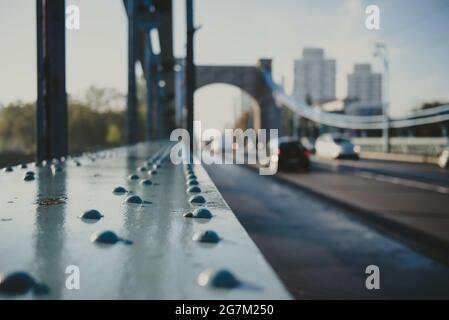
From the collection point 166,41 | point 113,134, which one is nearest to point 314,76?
point 113,134

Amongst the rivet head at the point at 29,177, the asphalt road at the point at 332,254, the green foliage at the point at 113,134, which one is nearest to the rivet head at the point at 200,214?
the rivet head at the point at 29,177

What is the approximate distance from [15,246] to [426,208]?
26.4 feet

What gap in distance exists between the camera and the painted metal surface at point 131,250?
85 cm

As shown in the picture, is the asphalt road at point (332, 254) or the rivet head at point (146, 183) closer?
the rivet head at point (146, 183)

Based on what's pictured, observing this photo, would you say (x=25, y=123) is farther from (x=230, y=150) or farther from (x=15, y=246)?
(x=15, y=246)

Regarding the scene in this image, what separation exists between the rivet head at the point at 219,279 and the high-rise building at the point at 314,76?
14257 cm

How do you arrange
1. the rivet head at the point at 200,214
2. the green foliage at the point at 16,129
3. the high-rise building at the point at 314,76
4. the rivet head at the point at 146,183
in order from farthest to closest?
1. the high-rise building at the point at 314,76
2. the green foliage at the point at 16,129
3. the rivet head at the point at 146,183
4. the rivet head at the point at 200,214

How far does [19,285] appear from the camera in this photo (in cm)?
84

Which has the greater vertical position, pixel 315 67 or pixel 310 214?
pixel 315 67

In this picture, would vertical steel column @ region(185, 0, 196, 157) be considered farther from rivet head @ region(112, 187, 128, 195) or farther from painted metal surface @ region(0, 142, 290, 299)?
painted metal surface @ region(0, 142, 290, 299)

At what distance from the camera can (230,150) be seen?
4553 cm

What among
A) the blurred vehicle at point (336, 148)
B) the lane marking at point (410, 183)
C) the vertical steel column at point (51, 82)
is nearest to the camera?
the vertical steel column at point (51, 82)

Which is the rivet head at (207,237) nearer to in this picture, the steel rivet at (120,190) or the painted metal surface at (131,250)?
the painted metal surface at (131,250)

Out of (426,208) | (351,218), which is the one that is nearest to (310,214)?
(351,218)
